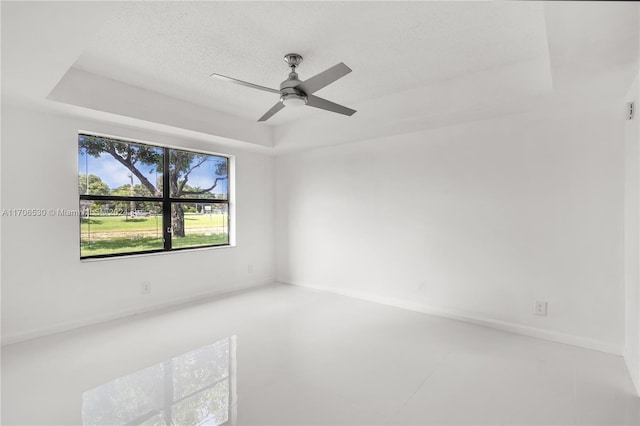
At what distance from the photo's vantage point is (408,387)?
7.04 feet

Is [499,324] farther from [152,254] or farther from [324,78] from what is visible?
[152,254]

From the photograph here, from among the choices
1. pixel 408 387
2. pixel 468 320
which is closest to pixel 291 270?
pixel 468 320

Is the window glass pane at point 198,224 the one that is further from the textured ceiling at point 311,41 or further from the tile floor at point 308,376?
the textured ceiling at point 311,41

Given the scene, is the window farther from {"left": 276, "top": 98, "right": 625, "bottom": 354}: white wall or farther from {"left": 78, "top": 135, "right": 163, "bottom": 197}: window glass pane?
{"left": 276, "top": 98, "right": 625, "bottom": 354}: white wall

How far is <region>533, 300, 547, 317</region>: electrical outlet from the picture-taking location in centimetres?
299

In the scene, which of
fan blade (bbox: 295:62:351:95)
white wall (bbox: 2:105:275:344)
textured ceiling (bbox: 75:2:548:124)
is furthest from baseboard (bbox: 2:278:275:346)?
fan blade (bbox: 295:62:351:95)

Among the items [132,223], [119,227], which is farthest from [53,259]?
[132,223]

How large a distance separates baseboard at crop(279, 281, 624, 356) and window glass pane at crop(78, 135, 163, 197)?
9.53 feet

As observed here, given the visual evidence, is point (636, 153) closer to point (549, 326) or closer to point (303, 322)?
point (549, 326)

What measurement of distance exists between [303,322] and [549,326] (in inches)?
91.8

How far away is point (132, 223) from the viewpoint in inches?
149

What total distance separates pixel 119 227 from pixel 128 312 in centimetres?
96

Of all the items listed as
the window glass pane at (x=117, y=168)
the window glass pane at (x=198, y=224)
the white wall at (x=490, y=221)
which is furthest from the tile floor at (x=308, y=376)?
the window glass pane at (x=117, y=168)

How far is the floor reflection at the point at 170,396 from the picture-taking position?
1832 mm
